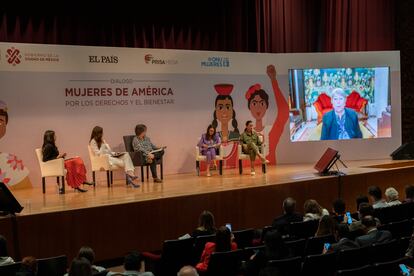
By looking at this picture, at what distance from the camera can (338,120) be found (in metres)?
11.9

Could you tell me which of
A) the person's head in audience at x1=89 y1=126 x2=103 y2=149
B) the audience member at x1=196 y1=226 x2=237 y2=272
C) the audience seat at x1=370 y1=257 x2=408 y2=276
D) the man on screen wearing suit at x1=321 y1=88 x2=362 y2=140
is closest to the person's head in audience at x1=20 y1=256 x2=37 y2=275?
the audience member at x1=196 y1=226 x2=237 y2=272

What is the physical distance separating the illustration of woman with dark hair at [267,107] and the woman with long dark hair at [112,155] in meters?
3.26

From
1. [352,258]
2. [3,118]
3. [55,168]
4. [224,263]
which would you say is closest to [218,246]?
[224,263]

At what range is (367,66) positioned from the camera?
1207 cm

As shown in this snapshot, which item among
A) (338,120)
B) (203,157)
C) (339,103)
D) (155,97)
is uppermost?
(155,97)

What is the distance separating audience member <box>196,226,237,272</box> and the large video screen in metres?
6.89

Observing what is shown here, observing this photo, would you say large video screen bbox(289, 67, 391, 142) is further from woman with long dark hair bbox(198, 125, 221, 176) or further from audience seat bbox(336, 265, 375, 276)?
→ audience seat bbox(336, 265, 375, 276)

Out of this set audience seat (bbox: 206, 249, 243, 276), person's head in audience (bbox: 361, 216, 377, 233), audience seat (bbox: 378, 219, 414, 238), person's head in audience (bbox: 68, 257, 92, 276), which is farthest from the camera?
audience seat (bbox: 378, 219, 414, 238)

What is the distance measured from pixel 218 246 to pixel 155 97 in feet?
18.4

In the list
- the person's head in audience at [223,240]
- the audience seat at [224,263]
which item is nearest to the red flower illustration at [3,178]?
the person's head in audience at [223,240]

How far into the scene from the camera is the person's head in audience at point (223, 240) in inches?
201

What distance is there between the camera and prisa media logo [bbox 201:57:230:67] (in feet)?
35.8

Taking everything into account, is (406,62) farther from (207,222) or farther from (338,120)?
(207,222)

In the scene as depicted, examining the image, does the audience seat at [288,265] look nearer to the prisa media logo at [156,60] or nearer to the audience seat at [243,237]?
the audience seat at [243,237]
